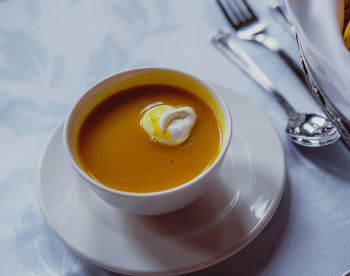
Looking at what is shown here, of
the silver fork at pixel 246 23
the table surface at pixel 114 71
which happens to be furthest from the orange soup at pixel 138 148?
the silver fork at pixel 246 23

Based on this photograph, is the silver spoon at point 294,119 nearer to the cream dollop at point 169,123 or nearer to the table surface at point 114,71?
the table surface at point 114,71

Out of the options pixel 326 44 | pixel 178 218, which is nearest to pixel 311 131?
pixel 326 44

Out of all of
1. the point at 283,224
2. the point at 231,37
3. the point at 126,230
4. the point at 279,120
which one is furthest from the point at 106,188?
the point at 231,37

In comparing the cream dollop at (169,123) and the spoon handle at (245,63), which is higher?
the cream dollop at (169,123)

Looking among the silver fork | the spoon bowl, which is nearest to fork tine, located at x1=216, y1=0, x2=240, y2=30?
the silver fork

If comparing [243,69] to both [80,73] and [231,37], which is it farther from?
[80,73]

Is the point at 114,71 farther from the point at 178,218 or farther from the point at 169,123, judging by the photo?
the point at 178,218
